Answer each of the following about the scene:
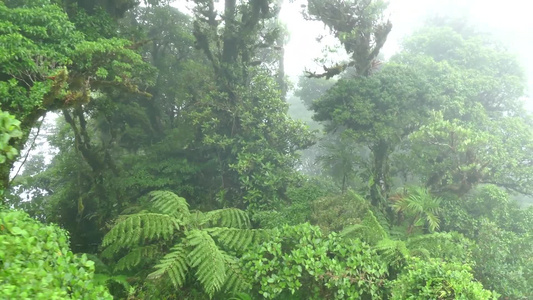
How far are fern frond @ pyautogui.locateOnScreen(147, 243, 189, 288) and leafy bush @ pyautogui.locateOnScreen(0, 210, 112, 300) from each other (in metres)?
1.47

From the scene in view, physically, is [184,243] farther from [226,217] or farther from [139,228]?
[226,217]

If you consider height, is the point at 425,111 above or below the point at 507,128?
above

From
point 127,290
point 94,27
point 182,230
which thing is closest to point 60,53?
point 94,27

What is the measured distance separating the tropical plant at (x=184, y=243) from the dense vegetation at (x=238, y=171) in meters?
0.03

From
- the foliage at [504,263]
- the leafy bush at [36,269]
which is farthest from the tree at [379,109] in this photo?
the leafy bush at [36,269]

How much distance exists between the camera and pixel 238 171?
10031mm

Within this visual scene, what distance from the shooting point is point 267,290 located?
412cm

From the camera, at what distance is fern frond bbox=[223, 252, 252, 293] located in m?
4.28

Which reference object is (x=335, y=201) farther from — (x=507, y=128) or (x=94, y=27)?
(x=507, y=128)

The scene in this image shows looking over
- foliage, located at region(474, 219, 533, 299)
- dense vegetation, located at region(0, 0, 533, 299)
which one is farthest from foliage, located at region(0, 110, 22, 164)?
foliage, located at region(474, 219, 533, 299)

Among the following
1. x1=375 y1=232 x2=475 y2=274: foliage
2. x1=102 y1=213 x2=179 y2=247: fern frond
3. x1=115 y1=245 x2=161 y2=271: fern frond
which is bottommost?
x1=375 y1=232 x2=475 y2=274: foliage

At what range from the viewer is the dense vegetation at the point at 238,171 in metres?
4.17

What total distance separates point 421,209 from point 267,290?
3868 mm

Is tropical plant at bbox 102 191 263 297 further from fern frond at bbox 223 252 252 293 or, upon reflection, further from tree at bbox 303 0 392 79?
tree at bbox 303 0 392 79
